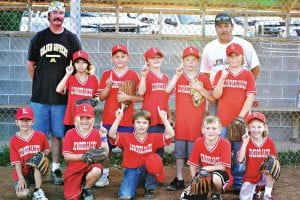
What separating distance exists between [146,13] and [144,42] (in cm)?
48

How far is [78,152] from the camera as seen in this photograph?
245 inches

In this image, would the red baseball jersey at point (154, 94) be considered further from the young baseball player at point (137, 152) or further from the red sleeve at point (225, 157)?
the red sleeve at point (225, 157)

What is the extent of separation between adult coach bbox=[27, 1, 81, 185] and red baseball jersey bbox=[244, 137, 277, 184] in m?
2.13

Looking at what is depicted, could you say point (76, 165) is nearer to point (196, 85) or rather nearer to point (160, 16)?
point (196, 85)

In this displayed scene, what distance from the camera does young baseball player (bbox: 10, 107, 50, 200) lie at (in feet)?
20.4

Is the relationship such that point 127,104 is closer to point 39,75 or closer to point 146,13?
point 39,75

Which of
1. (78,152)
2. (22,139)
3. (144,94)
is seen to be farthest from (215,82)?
(22,139)

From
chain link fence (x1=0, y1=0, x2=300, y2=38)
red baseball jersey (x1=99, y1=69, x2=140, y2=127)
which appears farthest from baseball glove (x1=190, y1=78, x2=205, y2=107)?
chain link fence (x1=0, y1=0, x2=300, y2=38)

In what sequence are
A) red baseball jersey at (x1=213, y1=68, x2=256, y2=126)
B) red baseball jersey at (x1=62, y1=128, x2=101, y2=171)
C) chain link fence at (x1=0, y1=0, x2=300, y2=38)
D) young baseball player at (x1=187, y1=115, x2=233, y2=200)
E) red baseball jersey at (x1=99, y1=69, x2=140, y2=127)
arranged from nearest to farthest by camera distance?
young baseball player at (x1=187, y1=115, x2=233, y2=200)
red baseball jersey at (x1=62, y1=128, x2=101, y2=171)
red baseball jersey at (x1=213, y1=68, x2=256, y2=126)
red baseball jersey at (x1=99, y1=69, x2=140, y2=127)
chain link fence at (x1=0, y1=0, x2=300, y2=38)

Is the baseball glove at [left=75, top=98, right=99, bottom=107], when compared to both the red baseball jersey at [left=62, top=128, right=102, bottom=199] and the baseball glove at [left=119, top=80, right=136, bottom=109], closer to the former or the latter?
the baseball glove at [left=119, top=80, right=136, bottom=109]

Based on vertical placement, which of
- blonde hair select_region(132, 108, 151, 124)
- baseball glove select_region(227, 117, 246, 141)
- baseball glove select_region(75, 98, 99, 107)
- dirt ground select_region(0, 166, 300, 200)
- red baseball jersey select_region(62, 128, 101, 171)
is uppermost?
baseball glove select_region(75, 98, 99, 107)

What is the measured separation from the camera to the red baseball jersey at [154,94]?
6.66 m

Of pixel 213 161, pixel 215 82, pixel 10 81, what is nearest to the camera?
pixel 213 161

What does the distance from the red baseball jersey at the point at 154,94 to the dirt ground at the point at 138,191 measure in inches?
31.9
